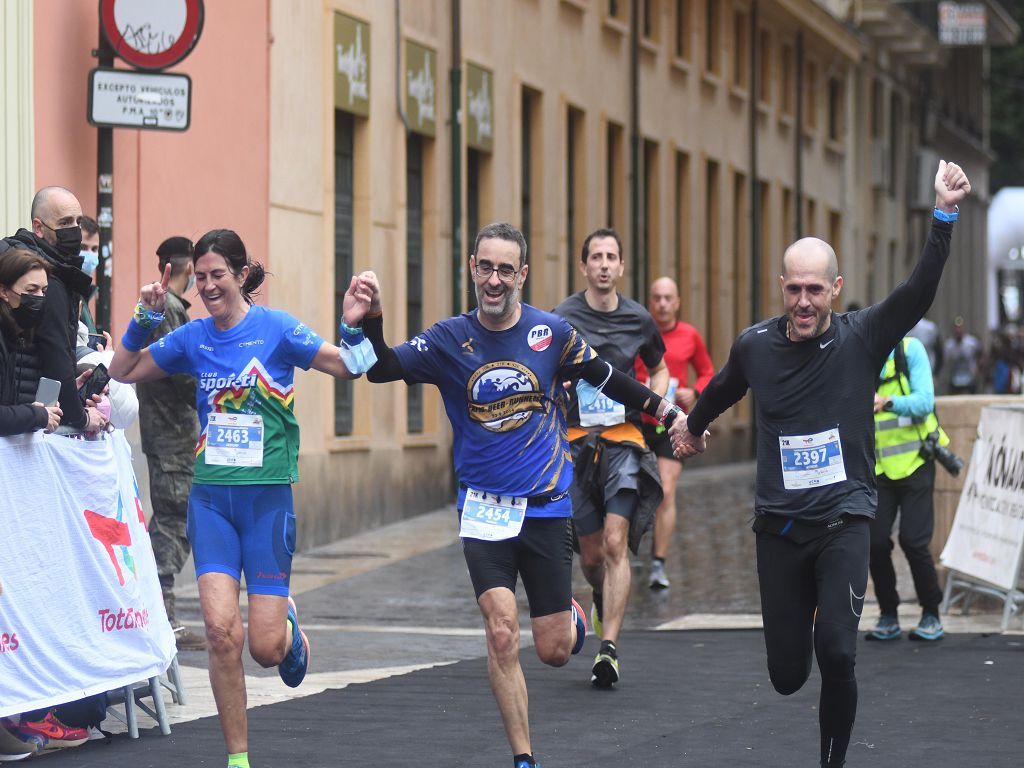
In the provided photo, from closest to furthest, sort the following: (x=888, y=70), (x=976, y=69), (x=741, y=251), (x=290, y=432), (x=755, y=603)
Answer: (x=290, y=432) → (x=755, y=603) → (x=741, y=251) → (x=888, y=70) → (x=976, y=69)

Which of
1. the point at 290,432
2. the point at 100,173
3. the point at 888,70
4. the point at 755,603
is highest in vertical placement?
the point at 888,70

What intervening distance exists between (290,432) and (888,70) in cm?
4272

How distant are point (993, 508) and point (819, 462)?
230 inches

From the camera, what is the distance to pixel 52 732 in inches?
336

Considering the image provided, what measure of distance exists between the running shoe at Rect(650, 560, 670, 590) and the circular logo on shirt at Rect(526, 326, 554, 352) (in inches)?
285

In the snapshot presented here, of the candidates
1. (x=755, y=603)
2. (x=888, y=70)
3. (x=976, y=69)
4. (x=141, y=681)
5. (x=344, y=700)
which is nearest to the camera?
(x=141, y=681)

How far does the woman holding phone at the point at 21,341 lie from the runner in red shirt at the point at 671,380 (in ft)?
21.0

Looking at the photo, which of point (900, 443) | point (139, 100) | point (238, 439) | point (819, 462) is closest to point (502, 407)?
point (238, 439)

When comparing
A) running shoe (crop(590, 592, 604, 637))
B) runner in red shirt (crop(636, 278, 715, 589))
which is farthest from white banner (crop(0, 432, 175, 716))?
runner in red shirt (crop(636, 278, 715, 589))

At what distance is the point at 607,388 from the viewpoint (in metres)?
8.20

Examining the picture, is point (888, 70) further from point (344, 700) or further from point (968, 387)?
point (344, 700)

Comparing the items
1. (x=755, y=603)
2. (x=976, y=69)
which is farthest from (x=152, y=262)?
(x=976, y=69)

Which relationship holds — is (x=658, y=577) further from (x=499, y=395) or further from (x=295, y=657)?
(x=499, y=395)

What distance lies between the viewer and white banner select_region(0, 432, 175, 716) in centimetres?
823
